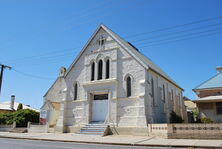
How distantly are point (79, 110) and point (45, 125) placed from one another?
4.71 metres

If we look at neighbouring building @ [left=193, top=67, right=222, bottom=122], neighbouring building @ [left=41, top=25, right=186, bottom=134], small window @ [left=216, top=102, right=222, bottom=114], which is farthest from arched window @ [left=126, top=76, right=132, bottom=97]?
small window @ [left=216, top=102, right=222, bottom=114]

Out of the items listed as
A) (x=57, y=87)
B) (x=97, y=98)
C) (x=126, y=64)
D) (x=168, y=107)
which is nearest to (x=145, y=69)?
(x=126, y=64)

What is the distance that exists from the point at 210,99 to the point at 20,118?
23.3 metres

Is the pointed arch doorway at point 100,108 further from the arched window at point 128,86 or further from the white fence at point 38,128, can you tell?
the white fence at point 38,128

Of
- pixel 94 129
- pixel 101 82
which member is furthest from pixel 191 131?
pixel 101 82

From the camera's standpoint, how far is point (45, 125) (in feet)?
77.9

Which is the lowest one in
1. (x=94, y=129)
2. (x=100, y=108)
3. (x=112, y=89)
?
(x=94, y=129)

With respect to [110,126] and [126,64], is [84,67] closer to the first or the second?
[126,64]

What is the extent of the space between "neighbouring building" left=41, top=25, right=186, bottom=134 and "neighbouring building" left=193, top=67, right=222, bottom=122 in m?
4.00

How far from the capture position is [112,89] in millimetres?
20750

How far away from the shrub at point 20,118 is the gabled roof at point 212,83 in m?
21.8

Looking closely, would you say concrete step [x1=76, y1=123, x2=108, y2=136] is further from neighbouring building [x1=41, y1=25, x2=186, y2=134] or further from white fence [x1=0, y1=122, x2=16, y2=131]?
white fence [x1=0, y1=122, x2=16, y2=131]

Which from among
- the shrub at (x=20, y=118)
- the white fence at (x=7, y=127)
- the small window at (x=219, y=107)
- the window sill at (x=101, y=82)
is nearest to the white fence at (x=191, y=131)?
the small window at (x=219, y=107)

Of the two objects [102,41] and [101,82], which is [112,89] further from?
[102,41]
